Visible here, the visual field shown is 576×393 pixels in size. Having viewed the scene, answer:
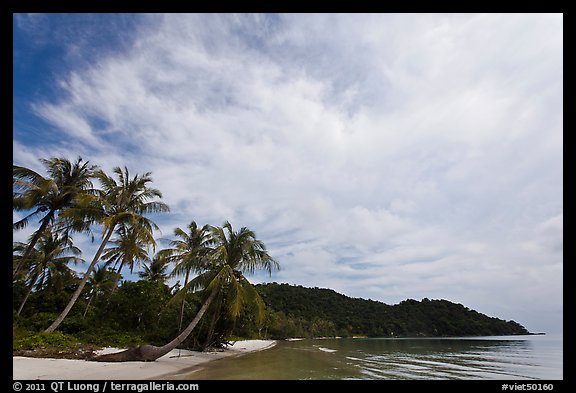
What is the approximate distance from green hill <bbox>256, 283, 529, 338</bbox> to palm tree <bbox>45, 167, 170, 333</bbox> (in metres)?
54.4

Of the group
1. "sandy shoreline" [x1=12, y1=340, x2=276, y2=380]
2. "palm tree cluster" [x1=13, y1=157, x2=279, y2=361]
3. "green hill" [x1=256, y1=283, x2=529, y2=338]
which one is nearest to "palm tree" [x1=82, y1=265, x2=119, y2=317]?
"palm tree cluster" [x1=13, y1=157, x2=279, y2=361]

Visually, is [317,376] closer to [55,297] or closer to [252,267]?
[252,267]

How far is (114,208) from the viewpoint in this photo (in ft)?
55.2

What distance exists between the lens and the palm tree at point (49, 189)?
14656 mm

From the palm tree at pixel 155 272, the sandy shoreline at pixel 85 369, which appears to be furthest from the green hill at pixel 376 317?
the sandy shoreline at pixel 85 369

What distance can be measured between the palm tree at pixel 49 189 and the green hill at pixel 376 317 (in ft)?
185

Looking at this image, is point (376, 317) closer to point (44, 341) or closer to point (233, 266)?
point (233, 266)

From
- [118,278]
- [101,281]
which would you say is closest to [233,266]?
[118,278]

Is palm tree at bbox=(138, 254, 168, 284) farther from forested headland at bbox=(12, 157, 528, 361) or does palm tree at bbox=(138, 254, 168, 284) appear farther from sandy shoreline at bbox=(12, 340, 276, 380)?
sandy shoreline at bbox=(12, 340, 276, 380)

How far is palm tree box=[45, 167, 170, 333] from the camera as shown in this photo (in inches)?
618

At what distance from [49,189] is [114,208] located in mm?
2818

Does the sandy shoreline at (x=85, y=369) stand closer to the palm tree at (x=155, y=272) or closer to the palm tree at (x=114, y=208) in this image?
the palm tree at (x=114, y=208)
